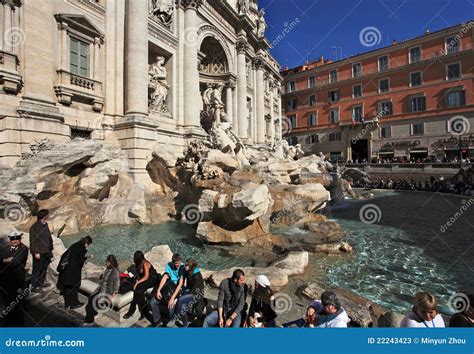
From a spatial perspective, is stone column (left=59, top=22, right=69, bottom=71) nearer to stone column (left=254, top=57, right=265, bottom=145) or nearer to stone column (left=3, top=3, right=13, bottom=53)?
stone column (left=3, top=3, right=13, bottom=53)

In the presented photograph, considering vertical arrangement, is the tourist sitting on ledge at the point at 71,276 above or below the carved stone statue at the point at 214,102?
below

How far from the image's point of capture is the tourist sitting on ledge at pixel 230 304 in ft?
9.70

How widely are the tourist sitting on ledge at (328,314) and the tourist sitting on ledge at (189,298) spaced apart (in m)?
1.38

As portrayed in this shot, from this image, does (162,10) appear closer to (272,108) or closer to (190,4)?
(190,4)

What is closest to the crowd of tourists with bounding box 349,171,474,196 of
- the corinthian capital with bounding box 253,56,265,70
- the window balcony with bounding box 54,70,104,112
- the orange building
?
the orange building

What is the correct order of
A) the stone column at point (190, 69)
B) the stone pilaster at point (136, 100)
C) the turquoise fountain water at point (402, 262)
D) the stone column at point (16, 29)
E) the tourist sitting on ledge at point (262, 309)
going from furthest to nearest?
the stone column at point (190, 69) < the stone pilaster at point (136, 100) < the stone column at point (16, 29) < the turquoise fountain water at point (402, 262) < the tourist sitting on ledge at point (262, 309)

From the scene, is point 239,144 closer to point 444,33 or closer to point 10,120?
point 10,120

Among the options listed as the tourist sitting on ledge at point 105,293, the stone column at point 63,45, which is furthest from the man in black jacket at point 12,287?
Result: the stone column at point 63,45

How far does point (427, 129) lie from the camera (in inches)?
1007

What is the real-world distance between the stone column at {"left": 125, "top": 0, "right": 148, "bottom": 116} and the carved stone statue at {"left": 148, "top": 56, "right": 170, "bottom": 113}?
2.01 m

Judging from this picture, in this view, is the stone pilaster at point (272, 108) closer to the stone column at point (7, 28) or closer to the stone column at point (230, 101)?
the stone column at point (230, 101)

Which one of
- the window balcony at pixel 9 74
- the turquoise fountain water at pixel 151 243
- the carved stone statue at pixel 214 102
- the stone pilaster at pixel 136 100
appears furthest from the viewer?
the carved stone statue at pixel 214 102

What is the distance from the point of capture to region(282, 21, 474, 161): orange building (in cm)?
2402

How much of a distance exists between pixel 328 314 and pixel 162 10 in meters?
17.0
